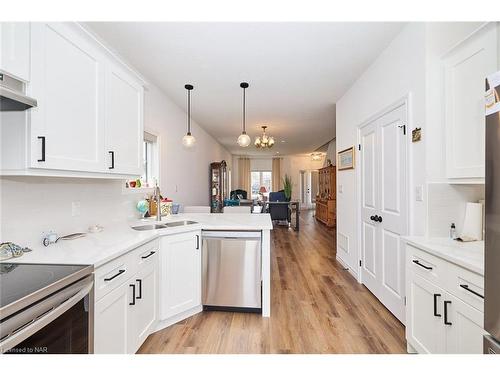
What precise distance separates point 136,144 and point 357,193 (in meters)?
2.70

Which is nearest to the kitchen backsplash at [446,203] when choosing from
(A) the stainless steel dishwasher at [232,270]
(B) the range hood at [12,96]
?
(A) the stainless steel dishwasher at [232,270]

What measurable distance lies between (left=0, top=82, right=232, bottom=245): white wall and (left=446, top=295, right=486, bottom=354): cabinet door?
8.29ft

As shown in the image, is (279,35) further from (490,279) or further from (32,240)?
(32,240)

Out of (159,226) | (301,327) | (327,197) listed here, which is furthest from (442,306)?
(327,197)

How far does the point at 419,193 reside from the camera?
193 cm

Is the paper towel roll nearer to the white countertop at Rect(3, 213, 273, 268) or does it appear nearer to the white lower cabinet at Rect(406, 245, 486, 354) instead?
the white lower cabinet at Rect(406, 245, 486, 354)

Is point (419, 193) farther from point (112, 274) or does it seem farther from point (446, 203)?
point (112, 274)

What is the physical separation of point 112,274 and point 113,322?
29 centimetres

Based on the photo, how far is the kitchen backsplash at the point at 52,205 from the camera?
4.48ft

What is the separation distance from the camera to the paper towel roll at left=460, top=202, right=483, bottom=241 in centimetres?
161

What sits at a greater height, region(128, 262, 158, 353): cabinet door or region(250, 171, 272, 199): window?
region(250, 171, 272, 199): window

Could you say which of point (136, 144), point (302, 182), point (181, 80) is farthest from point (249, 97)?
point (302, 182)

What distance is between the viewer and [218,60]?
261cm

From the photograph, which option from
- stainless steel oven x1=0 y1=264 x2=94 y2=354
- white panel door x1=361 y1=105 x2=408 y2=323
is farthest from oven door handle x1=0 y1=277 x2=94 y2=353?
white panel door x1=361 y1=105 x2=408 y2=323
